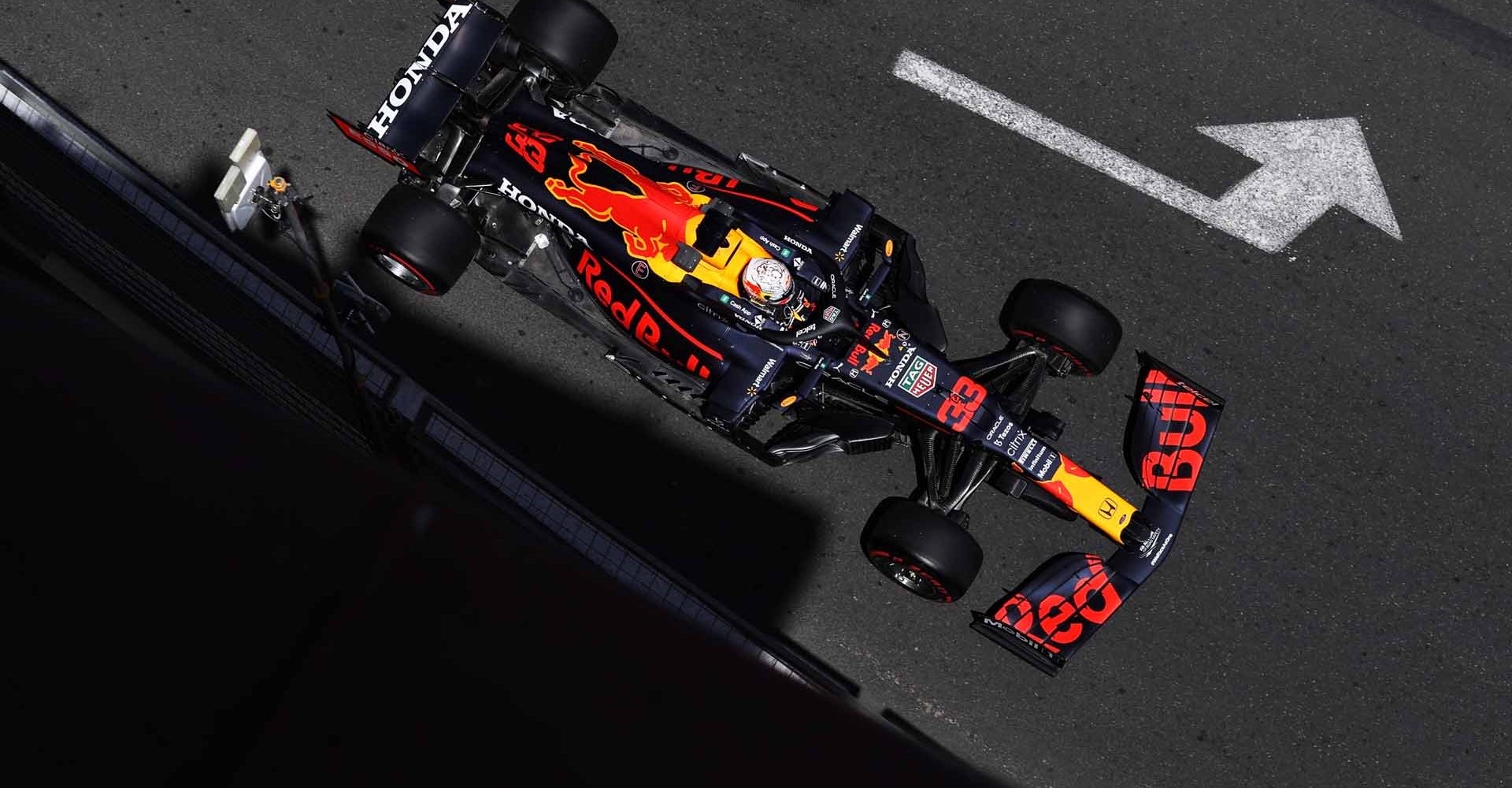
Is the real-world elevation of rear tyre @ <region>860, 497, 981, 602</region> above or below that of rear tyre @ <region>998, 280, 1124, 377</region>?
below

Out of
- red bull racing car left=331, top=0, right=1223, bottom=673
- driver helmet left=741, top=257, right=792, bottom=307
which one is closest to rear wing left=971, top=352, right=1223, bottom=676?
red bull racing car left=331, top=0, right=1223, bottom=673

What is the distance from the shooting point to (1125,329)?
26.8 ft

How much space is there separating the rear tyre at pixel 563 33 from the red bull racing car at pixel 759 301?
0.03ft

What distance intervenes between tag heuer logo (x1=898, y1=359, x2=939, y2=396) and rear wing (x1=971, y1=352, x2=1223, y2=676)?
52.3 inches

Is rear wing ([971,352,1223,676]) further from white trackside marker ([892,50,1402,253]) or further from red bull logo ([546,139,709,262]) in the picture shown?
red bull logo ([546,139,709,262])

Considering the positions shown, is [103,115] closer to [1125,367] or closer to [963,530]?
[963,530]

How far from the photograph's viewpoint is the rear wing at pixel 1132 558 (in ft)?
24.0

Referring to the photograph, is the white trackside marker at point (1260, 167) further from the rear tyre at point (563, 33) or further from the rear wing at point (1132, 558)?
the rear tyre at point (563, 33)

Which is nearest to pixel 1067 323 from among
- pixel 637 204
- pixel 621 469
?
pixel 637 204

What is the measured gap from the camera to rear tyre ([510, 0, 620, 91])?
7.16m

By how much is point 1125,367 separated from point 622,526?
11.2 feet

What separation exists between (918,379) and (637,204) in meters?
1.88

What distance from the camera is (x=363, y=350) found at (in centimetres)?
629

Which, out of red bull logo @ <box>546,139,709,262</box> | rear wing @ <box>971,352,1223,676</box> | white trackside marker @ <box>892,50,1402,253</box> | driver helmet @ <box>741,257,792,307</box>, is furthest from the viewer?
white trackside marker @ <box>892,50,1402,253</box>
